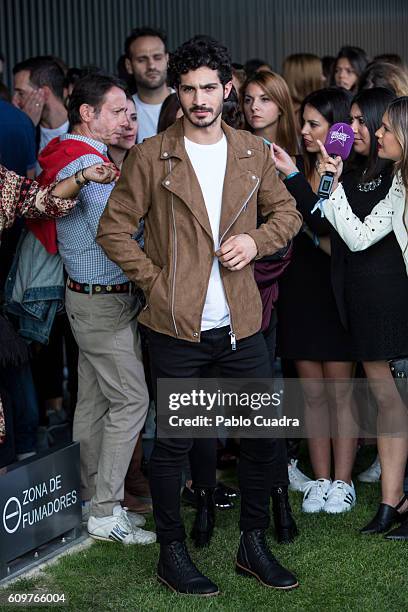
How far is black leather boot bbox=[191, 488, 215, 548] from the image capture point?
3955mm

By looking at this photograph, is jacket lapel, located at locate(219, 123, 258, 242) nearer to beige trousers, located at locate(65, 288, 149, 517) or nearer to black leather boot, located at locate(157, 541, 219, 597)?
beige trousers, located at locate(65, 288, 149, 517)

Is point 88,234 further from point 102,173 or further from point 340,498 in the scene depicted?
point 340,498

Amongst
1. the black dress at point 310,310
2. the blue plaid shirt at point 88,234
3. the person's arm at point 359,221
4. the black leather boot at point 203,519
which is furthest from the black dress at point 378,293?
the blue plaid shirt at point 88,234

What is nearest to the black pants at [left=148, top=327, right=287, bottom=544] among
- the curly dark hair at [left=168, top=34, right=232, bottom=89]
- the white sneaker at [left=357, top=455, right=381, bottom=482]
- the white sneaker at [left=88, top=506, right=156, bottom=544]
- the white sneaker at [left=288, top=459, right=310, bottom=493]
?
the white sneaker at [left=88, top=506, right=156, bottom=544]

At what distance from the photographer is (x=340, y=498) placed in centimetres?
431

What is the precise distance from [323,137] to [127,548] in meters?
1.84

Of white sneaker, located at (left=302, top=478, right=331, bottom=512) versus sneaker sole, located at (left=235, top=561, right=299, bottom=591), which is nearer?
sneaker sole, located at (left=235, top=561, right=299, bottom=591)

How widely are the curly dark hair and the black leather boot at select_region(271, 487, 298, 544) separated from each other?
1568 mm

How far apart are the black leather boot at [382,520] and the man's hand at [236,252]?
1269mm

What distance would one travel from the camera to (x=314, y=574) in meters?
3.66

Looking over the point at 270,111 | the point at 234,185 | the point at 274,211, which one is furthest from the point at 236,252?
Answer: the point at 270,111

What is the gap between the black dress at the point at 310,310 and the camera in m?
4.34

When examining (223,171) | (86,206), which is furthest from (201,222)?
(86,206)

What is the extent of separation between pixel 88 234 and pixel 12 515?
3.51 ft
